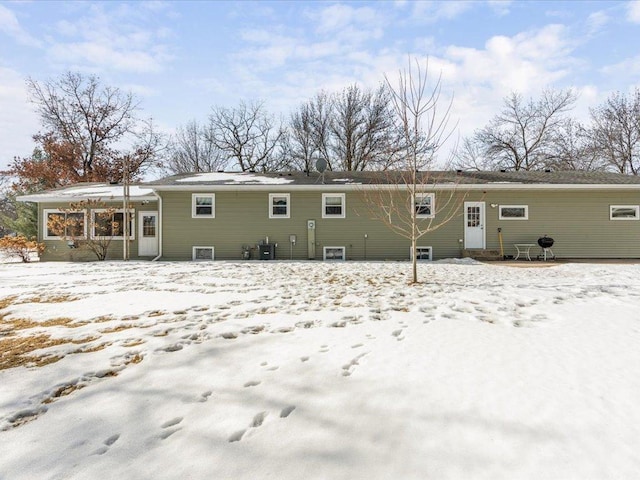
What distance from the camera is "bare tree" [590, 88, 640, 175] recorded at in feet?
74.8

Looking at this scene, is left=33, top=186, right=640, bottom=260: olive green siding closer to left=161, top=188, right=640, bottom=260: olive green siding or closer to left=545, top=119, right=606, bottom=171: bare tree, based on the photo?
left=161, top=188, right=640, bottom=260: olive green siding

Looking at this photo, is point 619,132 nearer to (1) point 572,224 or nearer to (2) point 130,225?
(1) point 572,224

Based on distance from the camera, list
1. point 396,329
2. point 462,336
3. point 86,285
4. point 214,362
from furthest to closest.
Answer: point 86,285, point 396,329, point 462,336, point 214,362

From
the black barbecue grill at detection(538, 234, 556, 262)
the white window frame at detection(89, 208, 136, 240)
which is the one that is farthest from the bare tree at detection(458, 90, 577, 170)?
the white window frame at detection(89, 208, 136, 240)

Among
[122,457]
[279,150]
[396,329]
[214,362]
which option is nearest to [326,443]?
[122,457]

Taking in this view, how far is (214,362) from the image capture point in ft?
9.07

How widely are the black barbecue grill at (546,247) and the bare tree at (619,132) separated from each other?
17.3 meters

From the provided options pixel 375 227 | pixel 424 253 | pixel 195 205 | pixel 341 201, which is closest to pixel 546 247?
pixel 424 253

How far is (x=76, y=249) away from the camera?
1371cm

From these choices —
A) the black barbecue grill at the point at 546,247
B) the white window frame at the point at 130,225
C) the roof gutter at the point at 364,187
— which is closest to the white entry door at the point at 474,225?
the roof gutter at the point at 364,187

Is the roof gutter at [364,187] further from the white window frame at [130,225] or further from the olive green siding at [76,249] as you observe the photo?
the white window frame at [130,225]

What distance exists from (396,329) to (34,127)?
30949mm

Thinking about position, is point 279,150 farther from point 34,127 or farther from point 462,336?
point 462,336

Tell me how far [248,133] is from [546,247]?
2259 centimetres
